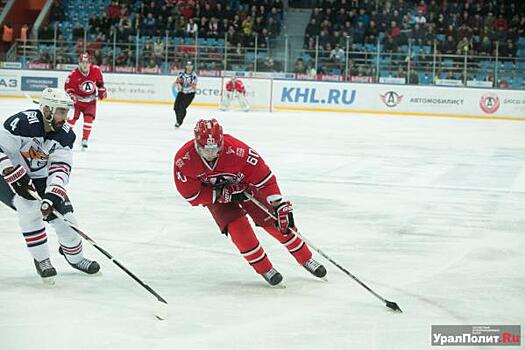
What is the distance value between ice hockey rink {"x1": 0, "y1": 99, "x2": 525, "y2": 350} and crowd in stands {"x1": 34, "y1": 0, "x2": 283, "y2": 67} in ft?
32.9

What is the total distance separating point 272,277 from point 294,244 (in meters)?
0.27

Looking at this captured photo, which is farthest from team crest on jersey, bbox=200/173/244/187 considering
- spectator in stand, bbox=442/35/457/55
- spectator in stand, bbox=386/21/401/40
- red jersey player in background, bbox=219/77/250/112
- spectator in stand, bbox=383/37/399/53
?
spectator in stand, bbox=386/21/401/40

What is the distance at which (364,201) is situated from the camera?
7891 mm

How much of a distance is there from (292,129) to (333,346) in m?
12.0

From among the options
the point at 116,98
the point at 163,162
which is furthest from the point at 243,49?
the point at 163,162

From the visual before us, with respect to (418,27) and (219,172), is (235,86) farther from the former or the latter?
(219,172)

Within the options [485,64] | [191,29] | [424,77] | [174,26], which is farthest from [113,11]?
[485,64]

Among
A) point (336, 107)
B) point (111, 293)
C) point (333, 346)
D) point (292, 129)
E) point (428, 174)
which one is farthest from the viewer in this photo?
point (336, 107)

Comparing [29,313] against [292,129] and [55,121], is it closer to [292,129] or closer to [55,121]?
[55,121]

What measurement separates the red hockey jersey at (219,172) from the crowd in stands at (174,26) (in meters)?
16.6

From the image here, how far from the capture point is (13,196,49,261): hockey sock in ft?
15.1

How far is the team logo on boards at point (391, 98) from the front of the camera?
66.6 feet

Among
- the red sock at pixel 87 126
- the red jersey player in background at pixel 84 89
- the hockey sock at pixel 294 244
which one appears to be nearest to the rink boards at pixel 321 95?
the red jersey player in background at pixel 84 89

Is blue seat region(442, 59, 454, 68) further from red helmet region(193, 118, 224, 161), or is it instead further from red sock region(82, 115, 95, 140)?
red helmet region(193, 118, 224, 161)
